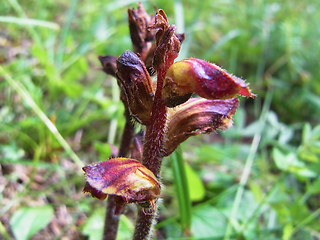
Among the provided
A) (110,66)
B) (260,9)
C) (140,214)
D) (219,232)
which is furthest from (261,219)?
(260,9)

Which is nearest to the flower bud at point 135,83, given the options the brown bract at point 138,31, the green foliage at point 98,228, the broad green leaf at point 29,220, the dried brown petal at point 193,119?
the dried brown petal at point 193,119

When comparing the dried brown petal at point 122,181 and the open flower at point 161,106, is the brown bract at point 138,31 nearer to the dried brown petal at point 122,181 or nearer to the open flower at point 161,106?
the open flower at point 161,106

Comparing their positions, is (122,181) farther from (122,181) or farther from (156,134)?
(156,134)

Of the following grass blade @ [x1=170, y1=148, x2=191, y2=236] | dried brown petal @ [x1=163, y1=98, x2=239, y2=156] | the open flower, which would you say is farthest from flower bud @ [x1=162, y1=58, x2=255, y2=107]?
grass blade @ [x1=170, y1=148, x2=191, y2=236]

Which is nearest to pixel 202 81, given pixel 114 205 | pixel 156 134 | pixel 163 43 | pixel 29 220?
Result: pixel 163 43

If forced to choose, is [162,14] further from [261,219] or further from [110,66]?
[261,219]

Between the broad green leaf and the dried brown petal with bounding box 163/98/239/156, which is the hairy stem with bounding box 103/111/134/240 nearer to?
the dried brown petal with bounding box 163/98/239/156
